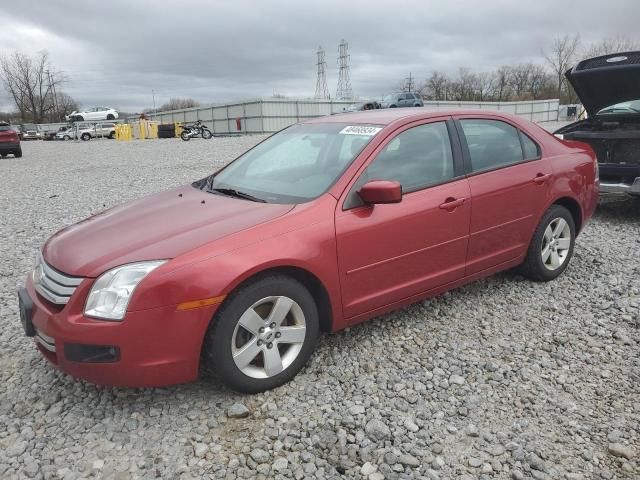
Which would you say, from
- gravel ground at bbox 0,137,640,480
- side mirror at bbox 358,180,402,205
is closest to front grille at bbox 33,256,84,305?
gravel ground at bbox 0,137,640,480

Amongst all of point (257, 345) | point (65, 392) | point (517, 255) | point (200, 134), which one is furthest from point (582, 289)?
point (200, 134)

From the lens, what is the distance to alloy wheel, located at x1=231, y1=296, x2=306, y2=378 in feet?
9.09

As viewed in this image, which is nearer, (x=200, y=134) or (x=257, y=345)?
(x=257, y=345)

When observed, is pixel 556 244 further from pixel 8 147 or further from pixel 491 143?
pixel 8 147

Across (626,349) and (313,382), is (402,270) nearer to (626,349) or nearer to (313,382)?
(313,382)

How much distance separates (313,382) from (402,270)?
2.98 ft

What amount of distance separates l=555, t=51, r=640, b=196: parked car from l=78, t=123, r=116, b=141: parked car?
40378 millimetres

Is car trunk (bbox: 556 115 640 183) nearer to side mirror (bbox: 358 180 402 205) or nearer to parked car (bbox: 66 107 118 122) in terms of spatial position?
side mirror (bbox: 358 180 402 205)

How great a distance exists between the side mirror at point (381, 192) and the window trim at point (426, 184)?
0.10m

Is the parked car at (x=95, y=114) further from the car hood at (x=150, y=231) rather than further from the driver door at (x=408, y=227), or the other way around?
the driver door at (x=408, y=227)

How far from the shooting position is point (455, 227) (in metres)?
3.57

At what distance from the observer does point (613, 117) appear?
6.77 metres

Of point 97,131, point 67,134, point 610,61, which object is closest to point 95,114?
point 67,134

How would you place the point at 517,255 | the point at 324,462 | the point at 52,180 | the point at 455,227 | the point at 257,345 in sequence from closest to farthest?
1. the point at 324,462
2. the point at 257,345
3. the point at 455,227
4. the point at 517,255
5. the point at 52,180
